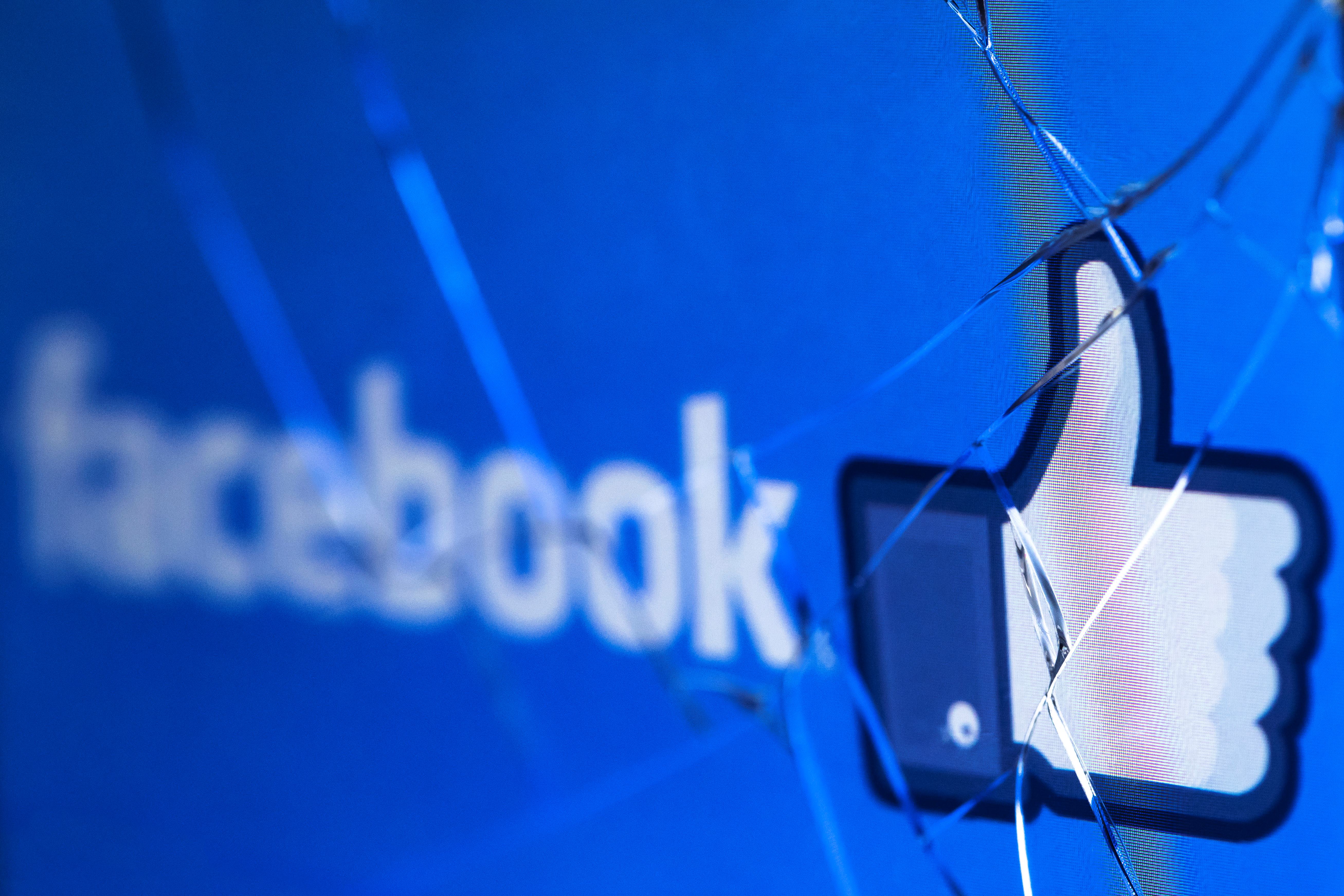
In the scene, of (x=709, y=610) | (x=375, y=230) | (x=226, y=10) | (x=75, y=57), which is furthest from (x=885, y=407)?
(x=75, y=57)

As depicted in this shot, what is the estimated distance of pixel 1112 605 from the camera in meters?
0.79

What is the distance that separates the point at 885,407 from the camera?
0.87 m

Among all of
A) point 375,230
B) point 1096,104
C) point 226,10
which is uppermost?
point 226,10

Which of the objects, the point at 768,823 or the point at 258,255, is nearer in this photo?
the point at 768,823

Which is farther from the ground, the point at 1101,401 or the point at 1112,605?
the point at 1101,401

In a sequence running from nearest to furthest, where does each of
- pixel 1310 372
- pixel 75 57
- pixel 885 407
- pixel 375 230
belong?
1. pixel 1310 372
2. pixel 885 407
3. pixel 375 230
4. pixel 75 57

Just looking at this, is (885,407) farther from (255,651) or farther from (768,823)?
(255,651)

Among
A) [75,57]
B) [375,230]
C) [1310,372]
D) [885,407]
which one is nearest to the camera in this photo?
[1310,372]

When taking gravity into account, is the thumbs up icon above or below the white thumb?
below

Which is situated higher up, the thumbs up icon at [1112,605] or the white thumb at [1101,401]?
the white thumb at [1101,401]

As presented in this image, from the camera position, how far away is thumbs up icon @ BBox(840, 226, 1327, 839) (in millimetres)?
742

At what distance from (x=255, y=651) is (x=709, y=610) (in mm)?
457

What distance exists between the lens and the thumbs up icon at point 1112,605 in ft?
2.43

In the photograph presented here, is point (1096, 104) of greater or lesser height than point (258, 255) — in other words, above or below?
below
